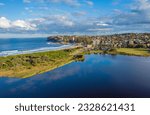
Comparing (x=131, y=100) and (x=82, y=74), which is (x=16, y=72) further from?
(x=131, y=100)

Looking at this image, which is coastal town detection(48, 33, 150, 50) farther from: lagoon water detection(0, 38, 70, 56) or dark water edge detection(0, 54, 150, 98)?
dark water edge detection(0, 54, 150, 98)

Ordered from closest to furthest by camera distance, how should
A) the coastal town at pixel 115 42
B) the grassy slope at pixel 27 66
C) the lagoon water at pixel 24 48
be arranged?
the grassy slope at pixel 27 66 < the lagoon water at pixel 24 48 < the coastal town at pixel 115 42

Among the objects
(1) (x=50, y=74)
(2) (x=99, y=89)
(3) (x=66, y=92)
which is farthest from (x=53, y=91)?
(1) (x=50, y=74)

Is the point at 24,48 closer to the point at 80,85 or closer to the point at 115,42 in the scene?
the point at 115,42

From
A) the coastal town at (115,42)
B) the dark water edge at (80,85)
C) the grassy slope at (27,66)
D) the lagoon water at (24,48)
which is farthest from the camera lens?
the coastal town at (115,42)

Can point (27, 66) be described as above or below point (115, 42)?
below

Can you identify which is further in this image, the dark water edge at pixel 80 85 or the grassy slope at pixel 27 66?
the grassy slope at pixel 27 66

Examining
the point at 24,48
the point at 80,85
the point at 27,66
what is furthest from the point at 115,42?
the point at 80,85

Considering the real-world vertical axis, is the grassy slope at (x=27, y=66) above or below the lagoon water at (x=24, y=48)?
above

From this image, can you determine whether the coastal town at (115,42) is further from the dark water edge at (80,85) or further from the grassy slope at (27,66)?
the dark water edge at (80,85)

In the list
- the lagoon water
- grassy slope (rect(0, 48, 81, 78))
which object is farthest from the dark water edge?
the lagoon water

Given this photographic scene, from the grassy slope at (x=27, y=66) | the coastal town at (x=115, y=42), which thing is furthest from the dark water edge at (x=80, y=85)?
the coastal town at (x=115, y=42)
